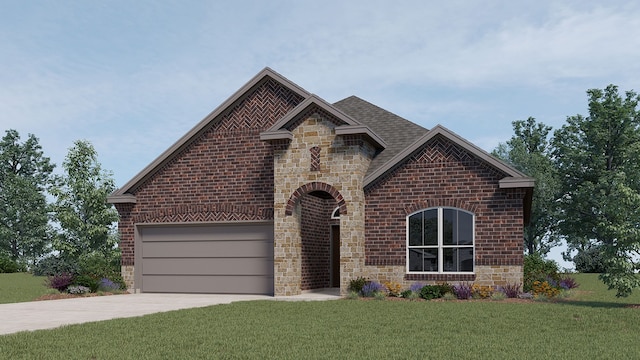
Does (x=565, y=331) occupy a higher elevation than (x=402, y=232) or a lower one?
lower

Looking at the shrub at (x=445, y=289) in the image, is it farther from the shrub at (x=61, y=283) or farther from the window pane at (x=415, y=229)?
the shrub at (x=61, y=283)

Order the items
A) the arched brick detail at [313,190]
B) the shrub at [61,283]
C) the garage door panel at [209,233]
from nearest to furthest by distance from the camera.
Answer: the arched brick detail at [313,190], the shrub at [61,283], the garage door panel at [209,233]

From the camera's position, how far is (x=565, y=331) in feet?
44.2

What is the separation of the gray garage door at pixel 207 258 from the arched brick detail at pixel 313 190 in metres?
1.59

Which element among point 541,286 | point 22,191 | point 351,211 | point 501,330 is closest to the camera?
point 501,330

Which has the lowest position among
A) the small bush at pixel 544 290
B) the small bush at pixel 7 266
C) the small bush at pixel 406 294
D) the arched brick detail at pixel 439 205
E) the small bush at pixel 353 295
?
the small bush at pixel 7 266

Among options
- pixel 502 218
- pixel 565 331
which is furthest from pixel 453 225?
pixel 565 331

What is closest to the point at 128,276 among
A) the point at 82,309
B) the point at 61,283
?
the point at 61,283

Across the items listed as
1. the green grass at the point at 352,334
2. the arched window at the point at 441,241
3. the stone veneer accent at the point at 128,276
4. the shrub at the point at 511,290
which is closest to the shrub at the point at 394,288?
the arched window at the point at 441,241

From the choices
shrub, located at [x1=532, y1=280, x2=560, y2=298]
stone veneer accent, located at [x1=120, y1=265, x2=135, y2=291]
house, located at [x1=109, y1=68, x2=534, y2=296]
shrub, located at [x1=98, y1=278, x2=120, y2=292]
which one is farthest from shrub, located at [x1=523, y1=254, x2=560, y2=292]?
shrub, located at [x1=98, y1=278, x2=120, y2=292]

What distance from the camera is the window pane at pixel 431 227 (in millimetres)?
21812

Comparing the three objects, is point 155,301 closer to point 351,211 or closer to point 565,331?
point 351,211

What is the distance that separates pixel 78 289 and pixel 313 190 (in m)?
9.01

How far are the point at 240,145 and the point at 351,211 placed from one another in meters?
5.38
